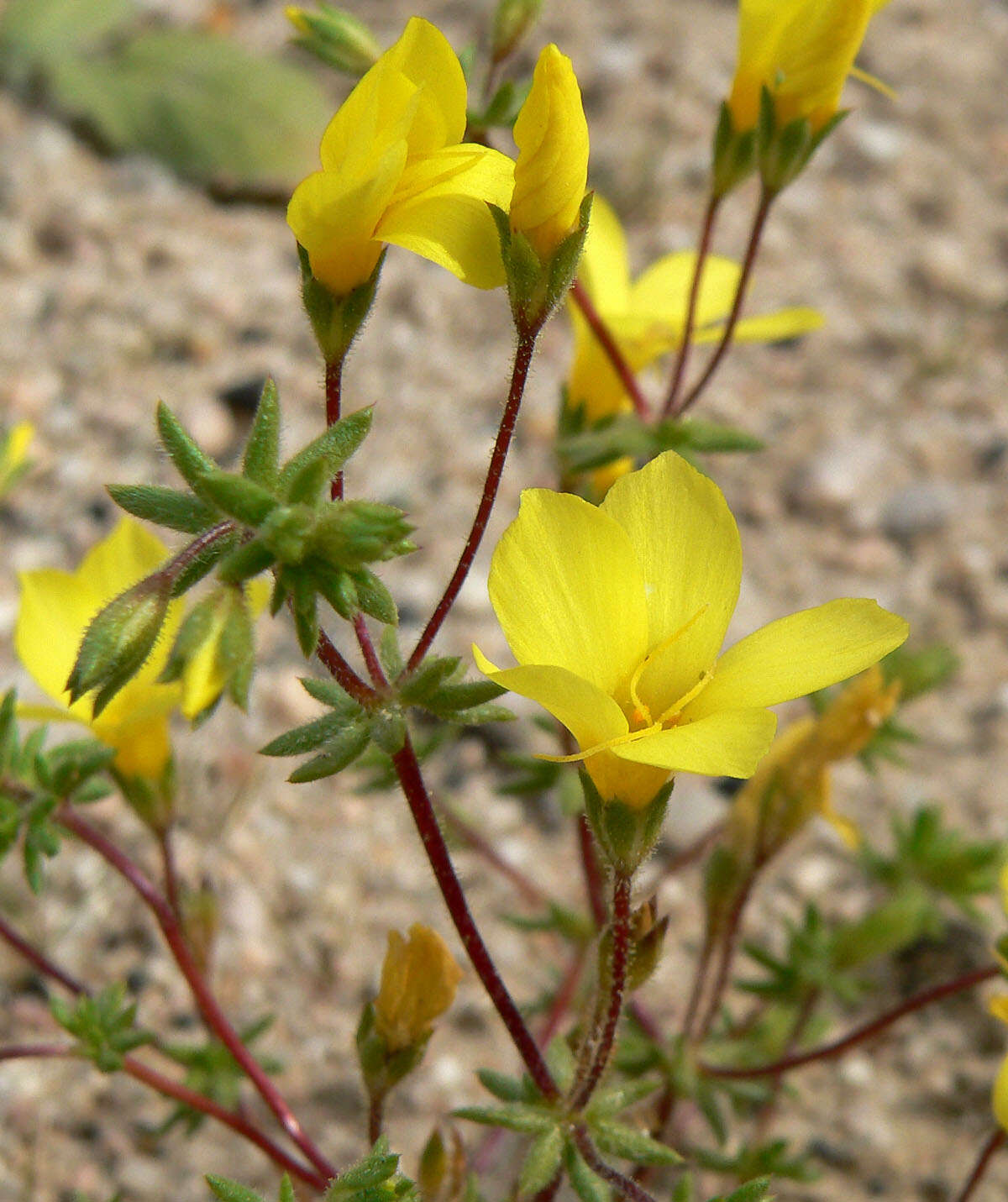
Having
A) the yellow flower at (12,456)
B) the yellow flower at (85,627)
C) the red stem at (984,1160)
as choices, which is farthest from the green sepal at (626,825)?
the yellow flower at (12,456)

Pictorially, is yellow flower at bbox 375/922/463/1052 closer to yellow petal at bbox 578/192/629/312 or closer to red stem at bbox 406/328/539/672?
red stem at bbox 406/328/539/672

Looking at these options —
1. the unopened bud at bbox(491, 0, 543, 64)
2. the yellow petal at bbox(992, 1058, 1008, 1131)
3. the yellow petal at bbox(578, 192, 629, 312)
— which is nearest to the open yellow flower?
the yellow petal at bbox(578, 192, 629, 312)

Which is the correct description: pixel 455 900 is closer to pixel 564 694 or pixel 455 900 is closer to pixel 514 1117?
pixel 514 1117

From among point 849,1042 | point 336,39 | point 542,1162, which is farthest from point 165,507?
point 849,1042

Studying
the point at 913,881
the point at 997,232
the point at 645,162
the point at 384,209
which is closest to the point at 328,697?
the point at 384,209

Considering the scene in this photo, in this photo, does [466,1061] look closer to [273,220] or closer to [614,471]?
[614,471]
